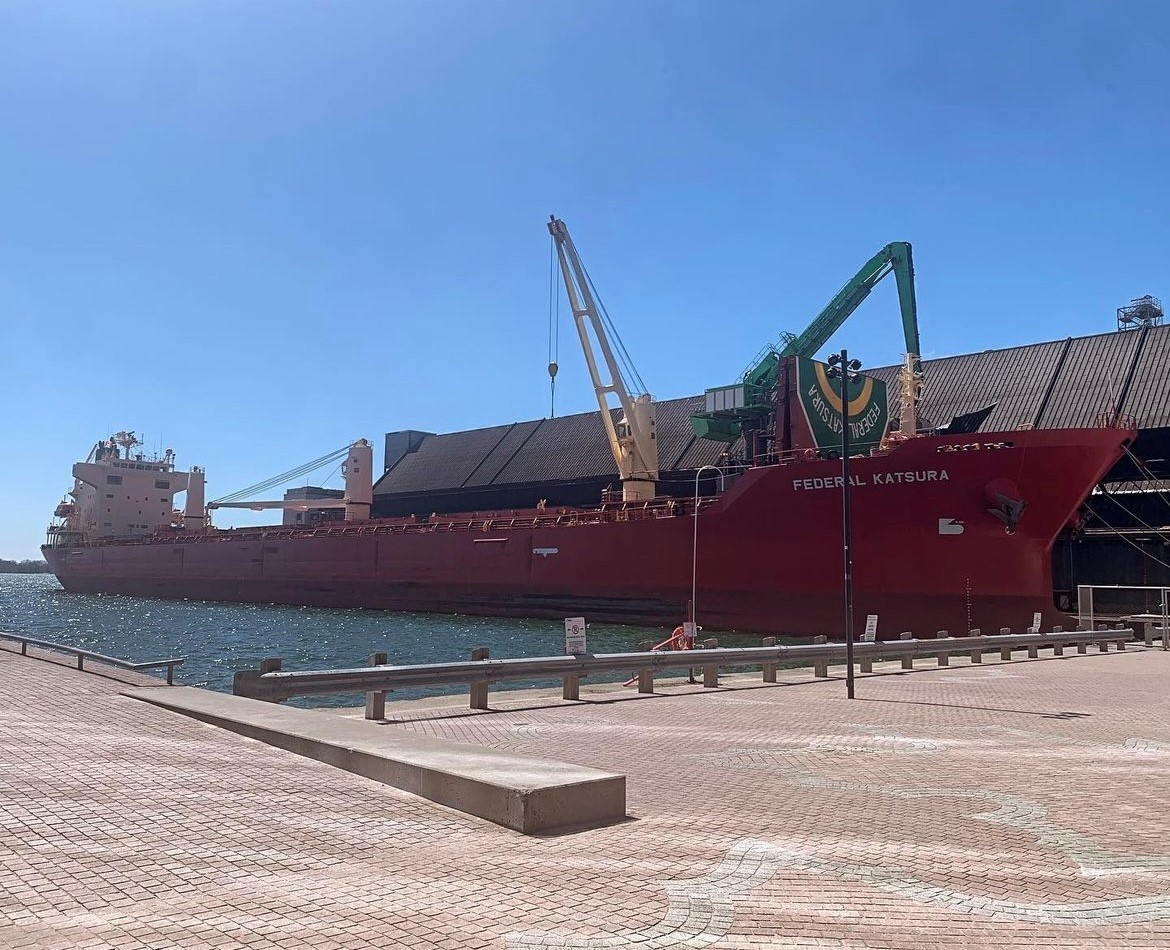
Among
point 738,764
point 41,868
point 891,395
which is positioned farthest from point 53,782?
point 891,395

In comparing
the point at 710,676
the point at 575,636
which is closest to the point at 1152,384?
the point at 710,676

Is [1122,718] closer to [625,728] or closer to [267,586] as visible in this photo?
[625,728]

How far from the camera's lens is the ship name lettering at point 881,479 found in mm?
27125

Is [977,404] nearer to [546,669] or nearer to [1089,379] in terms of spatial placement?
[1089,379]

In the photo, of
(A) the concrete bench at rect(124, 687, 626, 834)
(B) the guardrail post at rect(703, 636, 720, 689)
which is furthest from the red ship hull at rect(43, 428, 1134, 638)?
(A) the concrete bench at rect(124, 687, 626, 834)

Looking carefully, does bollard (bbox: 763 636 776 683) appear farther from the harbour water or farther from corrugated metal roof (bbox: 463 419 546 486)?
corrugated metal roof (bbox: 463 419 546 486)

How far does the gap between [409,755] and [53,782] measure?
2.27 meters

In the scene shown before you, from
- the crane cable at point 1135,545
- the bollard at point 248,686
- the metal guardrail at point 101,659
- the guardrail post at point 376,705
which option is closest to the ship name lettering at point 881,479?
the crane cable at point 1135,545

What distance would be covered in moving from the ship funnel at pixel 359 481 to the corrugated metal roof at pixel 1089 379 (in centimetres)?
3692

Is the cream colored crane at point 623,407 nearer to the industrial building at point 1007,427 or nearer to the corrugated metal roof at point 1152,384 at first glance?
the industrial building at point 1007,427

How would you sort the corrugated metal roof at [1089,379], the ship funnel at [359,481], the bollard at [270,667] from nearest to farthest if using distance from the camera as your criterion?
the bollard at [270,667] → the corrugated metal roof at [1089,379] → the ship funnel at [359,481]

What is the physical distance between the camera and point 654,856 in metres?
4.85

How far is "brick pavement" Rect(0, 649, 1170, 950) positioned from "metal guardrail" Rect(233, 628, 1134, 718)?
5.63ft

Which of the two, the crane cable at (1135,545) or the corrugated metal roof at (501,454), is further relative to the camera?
the corrugated metal roof at (501,454)
